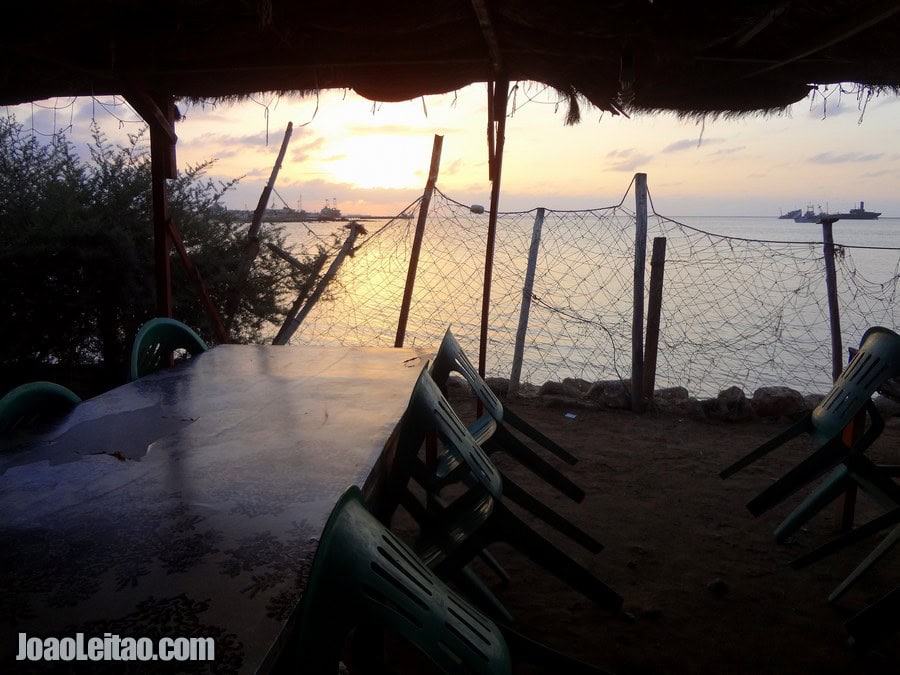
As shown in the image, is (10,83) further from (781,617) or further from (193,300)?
(781,617)

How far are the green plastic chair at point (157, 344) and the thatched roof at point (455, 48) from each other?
4.98ft

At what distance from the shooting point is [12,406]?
174cm

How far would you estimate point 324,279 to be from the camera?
4.97 m

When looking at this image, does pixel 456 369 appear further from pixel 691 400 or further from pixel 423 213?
pixel 691 400

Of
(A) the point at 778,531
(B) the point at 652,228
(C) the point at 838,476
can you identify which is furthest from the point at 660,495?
(B) the point at 652,228

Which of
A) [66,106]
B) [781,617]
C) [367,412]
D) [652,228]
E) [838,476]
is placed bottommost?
[781,617]

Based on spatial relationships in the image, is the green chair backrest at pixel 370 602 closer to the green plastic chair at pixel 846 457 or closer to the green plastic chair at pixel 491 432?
the green plastic chair at pixel 491 432

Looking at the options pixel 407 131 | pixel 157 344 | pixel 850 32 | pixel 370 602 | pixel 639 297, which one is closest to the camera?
pixel 370 602

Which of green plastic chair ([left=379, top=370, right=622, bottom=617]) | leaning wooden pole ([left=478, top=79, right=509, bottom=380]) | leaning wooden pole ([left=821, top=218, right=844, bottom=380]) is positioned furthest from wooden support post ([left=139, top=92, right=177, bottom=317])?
leaning wooden pole ([left=821, top=218, right=844, bottom=380])

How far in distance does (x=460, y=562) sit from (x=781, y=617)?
1473 mm

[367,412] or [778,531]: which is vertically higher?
[367,412]

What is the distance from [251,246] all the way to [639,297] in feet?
11.2

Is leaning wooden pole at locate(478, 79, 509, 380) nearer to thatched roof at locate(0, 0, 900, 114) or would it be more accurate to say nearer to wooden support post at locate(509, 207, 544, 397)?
thatched roof at locate(0, 0, 900, 114)

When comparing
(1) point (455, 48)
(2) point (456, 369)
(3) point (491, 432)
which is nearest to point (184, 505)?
(2) point (456, 369)
